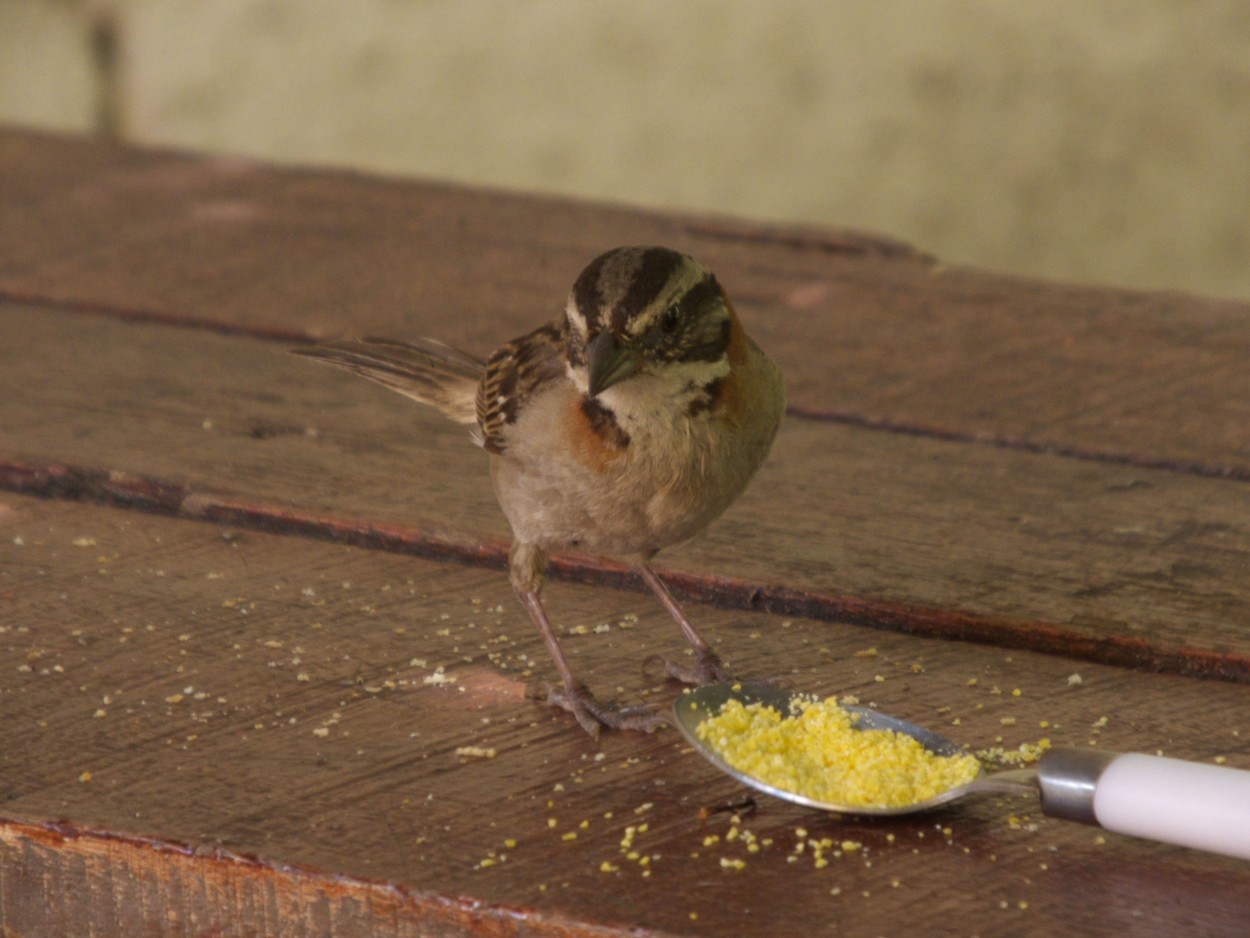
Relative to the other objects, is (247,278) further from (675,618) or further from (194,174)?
(675,618)

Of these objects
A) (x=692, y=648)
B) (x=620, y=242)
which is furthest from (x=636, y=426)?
(x=620, y=242)

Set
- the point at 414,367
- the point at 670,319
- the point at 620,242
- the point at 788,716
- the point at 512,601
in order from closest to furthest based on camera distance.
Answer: the point at 788,716, the point at 670,319, the point at 512,601, the point at 414,367, the point at 620,242

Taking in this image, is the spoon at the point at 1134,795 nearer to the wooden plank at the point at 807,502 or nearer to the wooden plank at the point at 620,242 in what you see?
the wooden plank at the point at 807,502

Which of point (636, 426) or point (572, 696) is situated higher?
point (636, 426)

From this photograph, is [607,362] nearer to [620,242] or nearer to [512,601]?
[512,601]

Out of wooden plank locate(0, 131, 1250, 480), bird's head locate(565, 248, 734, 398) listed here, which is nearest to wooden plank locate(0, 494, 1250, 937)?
bird's head locate(565, 248, 734, 398)

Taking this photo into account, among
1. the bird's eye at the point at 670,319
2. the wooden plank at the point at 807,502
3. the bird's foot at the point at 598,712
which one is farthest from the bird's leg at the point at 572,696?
the bird's eye at the point at 670,319

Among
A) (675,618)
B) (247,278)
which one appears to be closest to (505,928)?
(675,618)

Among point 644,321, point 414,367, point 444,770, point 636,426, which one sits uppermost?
point 644,321
